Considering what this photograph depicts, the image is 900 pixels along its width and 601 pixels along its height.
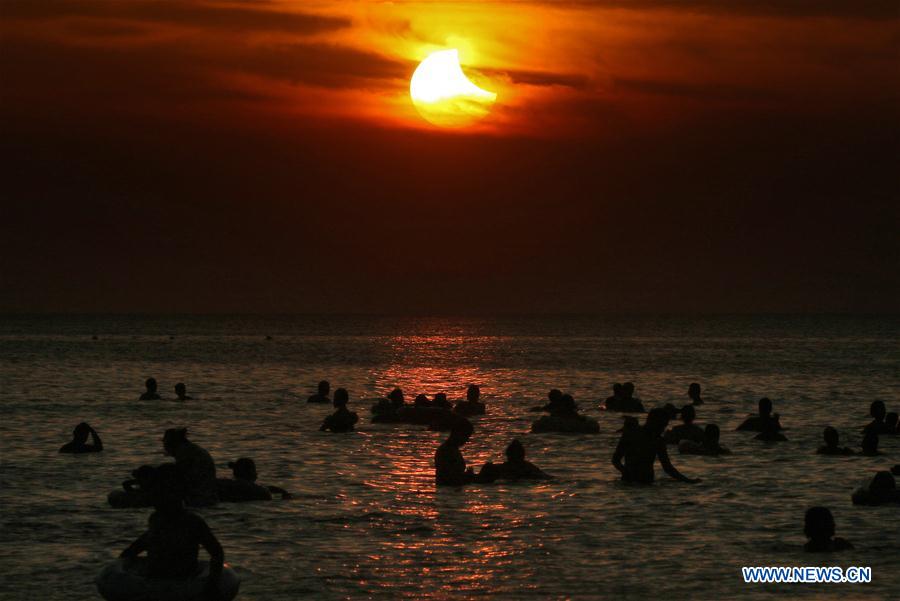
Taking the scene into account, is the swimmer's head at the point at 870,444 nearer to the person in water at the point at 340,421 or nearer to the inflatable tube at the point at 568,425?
the inflatable tube at the point at 568,425

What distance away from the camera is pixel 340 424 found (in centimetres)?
4369

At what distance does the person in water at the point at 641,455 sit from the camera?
28780mm

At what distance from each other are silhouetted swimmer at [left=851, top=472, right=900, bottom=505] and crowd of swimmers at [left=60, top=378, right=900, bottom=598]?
0.07 ft

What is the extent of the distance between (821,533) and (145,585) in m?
11.6

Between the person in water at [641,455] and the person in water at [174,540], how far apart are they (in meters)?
14.3

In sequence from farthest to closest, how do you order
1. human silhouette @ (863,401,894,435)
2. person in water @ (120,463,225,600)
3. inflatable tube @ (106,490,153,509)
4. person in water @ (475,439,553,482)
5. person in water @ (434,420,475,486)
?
human silhouette @ (863,401,894,435)
person in water @ (475,439,553,482)
person in water @ (434,420,475,486)
inflatable tube @ (106,490,153,509)
person in water @ (120,463,225,600)

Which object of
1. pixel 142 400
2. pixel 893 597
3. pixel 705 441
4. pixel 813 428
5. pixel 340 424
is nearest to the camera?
pixel 893 597

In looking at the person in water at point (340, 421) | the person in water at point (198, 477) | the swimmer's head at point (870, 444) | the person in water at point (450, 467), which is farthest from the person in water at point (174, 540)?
the person in water at point (340, 421)

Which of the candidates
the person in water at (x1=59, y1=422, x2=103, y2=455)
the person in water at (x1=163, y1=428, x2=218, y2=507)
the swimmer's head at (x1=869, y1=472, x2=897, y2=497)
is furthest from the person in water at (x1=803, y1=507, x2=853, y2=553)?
the person in water at (x1=59, y1=422, x2=103, y2=455)

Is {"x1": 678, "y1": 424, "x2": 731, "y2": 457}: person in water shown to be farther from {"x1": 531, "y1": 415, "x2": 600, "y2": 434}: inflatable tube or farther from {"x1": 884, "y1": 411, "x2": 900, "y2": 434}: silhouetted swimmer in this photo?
{"x1": 884, "y1": 411, "x2": 900, "y2": 434}: silhouetted swimmer

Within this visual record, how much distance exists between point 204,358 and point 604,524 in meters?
104

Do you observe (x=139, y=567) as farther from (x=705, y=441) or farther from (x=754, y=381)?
(x=754, y=381)

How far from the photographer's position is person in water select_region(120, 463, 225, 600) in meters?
15.9

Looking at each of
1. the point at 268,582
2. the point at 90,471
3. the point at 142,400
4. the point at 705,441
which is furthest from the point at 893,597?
the point at 142,400
